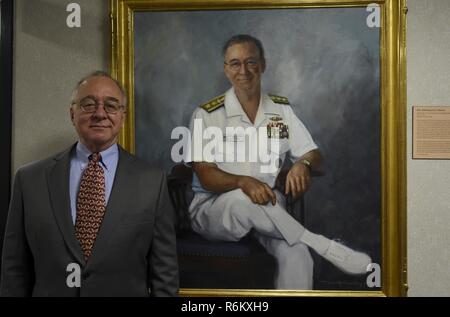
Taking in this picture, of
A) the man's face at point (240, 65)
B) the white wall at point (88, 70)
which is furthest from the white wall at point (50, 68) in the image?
the man's face at point (240, 65)

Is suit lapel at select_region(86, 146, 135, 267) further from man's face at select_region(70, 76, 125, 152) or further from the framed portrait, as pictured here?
the framed portrait

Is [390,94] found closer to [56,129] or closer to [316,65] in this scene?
[316,65]

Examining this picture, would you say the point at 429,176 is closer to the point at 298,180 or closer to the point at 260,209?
the point at 298,180

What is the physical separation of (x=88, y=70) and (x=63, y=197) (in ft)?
1.38

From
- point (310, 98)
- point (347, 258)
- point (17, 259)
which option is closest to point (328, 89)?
point (310, 98)

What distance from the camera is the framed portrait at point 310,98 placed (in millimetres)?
1324

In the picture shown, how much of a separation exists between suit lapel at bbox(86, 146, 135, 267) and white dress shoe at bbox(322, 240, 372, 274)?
0.57 metres

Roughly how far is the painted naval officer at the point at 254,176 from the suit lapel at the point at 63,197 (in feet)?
1.16

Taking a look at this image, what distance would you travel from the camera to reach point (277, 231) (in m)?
1.34

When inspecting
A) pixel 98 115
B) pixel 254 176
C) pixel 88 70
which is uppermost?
pixel 88 70

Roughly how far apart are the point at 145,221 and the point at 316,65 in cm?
63

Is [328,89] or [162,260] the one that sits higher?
[328,89]

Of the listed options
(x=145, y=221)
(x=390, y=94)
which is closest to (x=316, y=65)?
(x=390, y=94)
